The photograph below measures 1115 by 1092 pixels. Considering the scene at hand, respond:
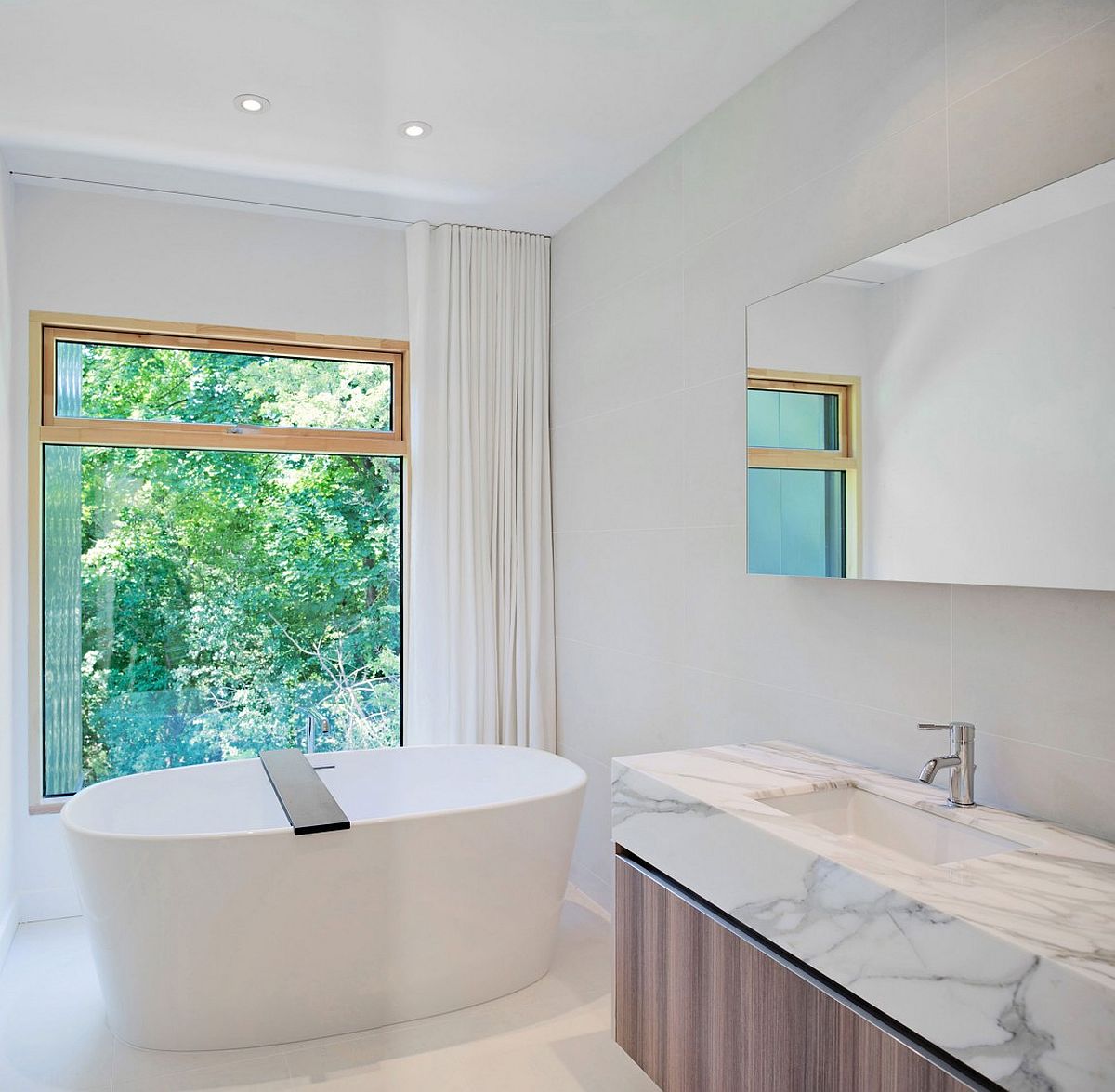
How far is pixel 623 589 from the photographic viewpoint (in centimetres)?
340

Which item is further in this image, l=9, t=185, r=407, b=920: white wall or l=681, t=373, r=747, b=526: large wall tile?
l=9, t=185, r=407, b=920: white wall

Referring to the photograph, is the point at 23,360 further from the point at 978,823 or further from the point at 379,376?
the point at 978,823

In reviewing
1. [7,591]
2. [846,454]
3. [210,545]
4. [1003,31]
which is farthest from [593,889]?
[1003,31]

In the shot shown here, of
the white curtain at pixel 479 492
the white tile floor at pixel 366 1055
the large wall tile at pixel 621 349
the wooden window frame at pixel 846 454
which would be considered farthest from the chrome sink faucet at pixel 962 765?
the white curtain at pixel 479 492

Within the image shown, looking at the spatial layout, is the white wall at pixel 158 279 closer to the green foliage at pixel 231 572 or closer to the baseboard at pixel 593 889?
the green foliage at pixel 231 572

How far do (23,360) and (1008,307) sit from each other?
10.5 ft

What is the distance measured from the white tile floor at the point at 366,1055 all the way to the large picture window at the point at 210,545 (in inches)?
40.0

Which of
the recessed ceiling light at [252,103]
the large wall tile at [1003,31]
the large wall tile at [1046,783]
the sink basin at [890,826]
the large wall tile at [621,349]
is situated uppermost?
the recessed ceiling light at [252,103]

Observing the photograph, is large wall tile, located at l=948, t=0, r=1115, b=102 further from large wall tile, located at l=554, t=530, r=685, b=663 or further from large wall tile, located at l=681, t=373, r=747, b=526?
large wall tile, located at l=554, t=530, r=685, b=663

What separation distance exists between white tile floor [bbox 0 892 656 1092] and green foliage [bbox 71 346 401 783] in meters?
1.04

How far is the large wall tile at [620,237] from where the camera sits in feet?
10.1

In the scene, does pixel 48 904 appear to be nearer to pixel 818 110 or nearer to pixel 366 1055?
pixel 366 1055

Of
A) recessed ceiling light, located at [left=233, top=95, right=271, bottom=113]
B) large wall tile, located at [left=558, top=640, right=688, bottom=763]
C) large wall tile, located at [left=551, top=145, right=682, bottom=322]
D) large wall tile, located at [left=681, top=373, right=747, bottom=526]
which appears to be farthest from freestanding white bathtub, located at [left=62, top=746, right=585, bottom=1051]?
recessed ceiling light, located at [left=233, top=95, right=271, bottom=113]

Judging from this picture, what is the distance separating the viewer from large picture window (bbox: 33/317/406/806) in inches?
138
